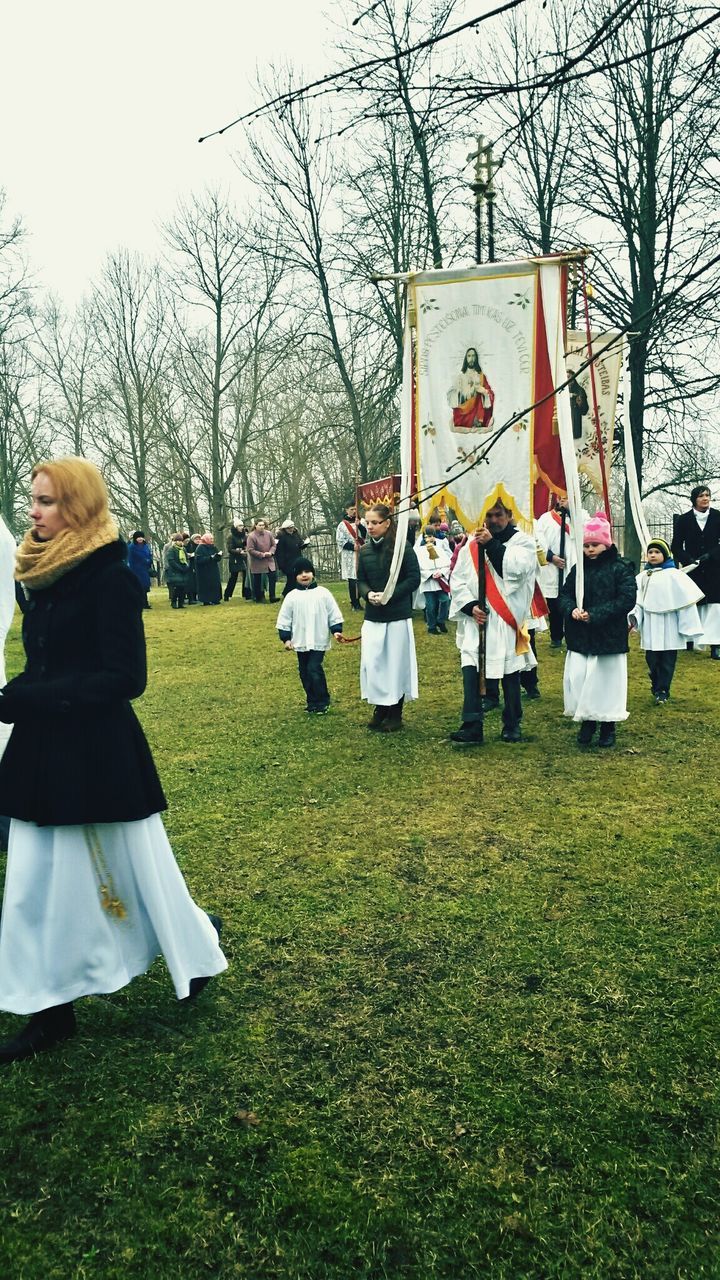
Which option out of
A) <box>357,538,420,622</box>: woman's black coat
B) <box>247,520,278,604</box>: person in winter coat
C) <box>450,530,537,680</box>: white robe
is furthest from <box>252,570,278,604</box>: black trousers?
<box>450,530,537,680</box>: white robe

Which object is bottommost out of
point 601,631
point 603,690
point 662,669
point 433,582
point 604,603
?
point 662,669

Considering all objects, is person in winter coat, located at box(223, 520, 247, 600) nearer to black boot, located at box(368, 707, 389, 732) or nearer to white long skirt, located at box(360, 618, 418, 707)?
white long skirt, located at box(360, 618, 418, 707)

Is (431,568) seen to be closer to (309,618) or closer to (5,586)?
(309,618)

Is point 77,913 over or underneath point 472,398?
underneath

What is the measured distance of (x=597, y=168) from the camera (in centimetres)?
1570

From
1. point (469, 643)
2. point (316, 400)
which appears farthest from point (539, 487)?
point (316, 400)

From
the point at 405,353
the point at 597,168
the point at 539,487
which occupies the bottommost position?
the point at 539,487

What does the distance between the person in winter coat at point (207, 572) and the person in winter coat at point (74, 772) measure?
22145 mm

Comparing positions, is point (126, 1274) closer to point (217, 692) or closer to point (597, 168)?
point (217, 692)

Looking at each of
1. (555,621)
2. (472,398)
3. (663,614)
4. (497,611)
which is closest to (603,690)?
(497,611)

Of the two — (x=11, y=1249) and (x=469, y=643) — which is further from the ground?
(x=469, y=643)

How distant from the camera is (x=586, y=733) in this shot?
817 centimetres

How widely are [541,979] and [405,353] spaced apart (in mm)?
5452

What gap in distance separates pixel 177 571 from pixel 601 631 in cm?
1840
